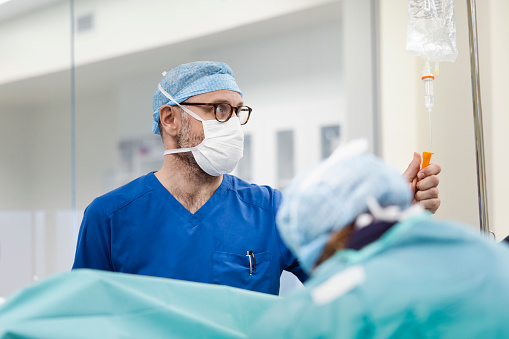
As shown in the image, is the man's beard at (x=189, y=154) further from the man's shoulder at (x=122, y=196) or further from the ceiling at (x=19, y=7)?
the ceiling at (x=19, y=7)

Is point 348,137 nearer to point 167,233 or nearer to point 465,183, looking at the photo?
point 465,183

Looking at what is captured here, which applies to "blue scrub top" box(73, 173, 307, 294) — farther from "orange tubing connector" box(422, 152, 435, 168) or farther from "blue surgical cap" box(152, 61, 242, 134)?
"orange tubing connector" box(422, 152, 435, 168)

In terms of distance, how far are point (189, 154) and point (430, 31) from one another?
81 cm

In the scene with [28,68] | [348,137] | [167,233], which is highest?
[28,68]

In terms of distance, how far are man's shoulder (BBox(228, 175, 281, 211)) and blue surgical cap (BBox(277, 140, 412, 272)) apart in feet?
2.81

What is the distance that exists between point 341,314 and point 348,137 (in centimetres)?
255

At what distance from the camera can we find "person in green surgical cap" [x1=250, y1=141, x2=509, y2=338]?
68 centimetres

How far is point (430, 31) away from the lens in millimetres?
1575

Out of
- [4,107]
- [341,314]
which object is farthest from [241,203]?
[4,107]

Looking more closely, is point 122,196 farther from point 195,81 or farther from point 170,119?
point 195,81

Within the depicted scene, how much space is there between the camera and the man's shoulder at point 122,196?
156 centimetres

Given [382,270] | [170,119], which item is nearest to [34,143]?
[170,119]

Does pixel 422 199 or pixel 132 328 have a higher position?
pixel 422 199

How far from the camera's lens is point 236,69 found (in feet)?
10.0
